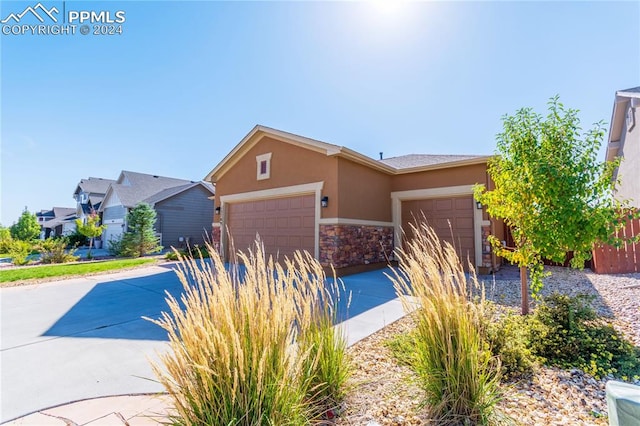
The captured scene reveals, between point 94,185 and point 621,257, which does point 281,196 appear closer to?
point 621,257

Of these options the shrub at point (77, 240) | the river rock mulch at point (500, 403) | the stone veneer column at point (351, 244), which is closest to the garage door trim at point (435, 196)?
the stone veneer column at point (351, 244)

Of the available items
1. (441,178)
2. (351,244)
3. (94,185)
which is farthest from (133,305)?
(94,185)

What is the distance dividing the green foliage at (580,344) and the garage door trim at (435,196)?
4406 mm

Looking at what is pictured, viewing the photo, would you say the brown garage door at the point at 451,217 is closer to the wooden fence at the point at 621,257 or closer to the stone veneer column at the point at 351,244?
the stone veneer column at the point at 351,244

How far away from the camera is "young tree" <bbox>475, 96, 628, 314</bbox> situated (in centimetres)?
323

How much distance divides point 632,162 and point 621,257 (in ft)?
21.4

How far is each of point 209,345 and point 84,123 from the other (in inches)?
504

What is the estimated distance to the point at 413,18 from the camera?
249 inches

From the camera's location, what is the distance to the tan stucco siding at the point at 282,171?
8.14 meters

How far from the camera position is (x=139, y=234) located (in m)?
15.6

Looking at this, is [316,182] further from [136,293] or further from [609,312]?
[609,312]

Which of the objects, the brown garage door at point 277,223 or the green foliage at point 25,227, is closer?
the brown garage door at point 277,223

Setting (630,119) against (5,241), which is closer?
(630,119)

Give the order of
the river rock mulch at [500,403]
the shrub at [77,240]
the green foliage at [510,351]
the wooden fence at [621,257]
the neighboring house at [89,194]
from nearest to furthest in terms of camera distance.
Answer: the river rock mulch at [500,403]
the green foliage at [510,351]
the wooden fence at [621,257]
the shrub at [77,240]
the neighboring house at [89,194]
